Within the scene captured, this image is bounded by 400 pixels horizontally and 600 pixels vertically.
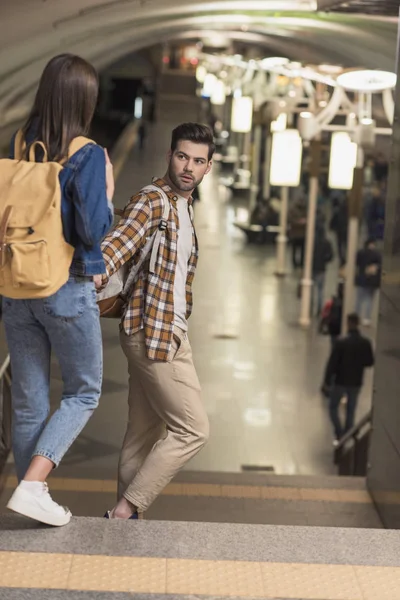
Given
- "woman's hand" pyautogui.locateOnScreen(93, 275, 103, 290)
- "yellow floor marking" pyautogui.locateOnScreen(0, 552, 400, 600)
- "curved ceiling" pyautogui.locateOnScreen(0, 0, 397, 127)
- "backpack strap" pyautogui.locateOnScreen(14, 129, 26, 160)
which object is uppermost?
"curved ceiling" pyautogui.locateOnScreen(0, 0, 397, 127)

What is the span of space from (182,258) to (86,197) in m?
0.94

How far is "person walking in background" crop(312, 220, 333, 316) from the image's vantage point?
18.0 meters

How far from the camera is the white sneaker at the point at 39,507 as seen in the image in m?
3.89

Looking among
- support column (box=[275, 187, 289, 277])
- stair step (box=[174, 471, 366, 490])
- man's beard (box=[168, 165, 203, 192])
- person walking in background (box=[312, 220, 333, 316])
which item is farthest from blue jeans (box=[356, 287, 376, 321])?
man's beard (box=[168, 165, 203, 192])

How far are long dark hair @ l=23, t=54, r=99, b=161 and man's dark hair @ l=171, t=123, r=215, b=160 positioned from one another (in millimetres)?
736

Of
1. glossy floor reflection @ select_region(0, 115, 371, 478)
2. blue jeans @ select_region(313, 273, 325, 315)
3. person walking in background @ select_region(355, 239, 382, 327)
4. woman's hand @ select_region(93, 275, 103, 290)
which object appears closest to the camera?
woman's hand @ select_region(93, 275, 103, 290)

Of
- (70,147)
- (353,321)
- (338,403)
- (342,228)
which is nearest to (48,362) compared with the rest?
(70,147)

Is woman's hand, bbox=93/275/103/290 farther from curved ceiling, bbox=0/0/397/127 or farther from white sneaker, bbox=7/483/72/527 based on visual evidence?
curved ceiling, bbox=0/0/397/127

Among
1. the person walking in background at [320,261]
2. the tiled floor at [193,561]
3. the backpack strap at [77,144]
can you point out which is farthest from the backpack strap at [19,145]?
the person walking in background at [320,261]

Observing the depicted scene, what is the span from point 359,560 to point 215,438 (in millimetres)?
7374

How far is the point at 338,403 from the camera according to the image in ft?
41.5

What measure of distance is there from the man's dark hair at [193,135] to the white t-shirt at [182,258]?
0.25 meters

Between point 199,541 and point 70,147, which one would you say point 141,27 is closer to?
point 70,147

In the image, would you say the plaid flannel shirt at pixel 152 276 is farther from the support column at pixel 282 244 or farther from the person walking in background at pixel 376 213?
the person walking in background at pixel 376 213
